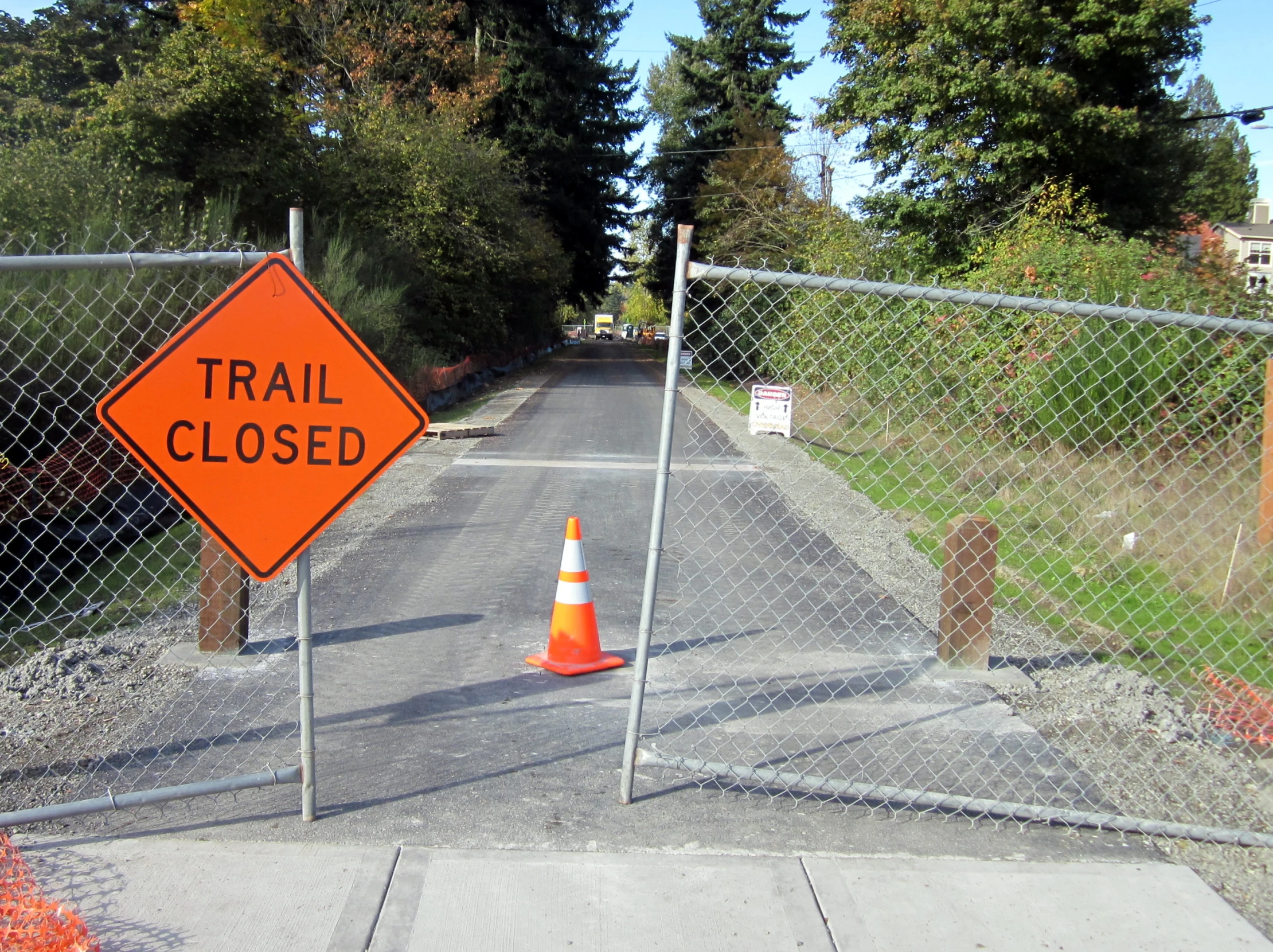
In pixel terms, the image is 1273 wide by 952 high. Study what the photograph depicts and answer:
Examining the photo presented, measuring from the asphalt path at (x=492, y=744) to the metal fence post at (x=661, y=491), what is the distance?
372 millimetres

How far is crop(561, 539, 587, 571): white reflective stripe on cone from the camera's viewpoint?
556 centimetres

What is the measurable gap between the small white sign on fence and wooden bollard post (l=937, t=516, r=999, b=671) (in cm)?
915

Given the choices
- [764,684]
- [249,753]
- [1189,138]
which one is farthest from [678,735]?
[1189,138]

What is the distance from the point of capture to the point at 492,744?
433 cm

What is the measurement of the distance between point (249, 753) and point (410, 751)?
68cm

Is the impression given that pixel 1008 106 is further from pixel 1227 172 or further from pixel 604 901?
pixel 1227 172

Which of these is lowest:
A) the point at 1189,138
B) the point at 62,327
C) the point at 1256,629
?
the point at 1256,629

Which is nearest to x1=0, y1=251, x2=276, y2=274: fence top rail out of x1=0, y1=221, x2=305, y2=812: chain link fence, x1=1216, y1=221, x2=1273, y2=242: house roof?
x1=0, y1=221, x2=305, y2=812: chain link fence

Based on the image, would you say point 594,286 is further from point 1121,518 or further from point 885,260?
point 1121,518

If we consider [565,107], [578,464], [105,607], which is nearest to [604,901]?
[105,607]

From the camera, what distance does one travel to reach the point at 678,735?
4.44m

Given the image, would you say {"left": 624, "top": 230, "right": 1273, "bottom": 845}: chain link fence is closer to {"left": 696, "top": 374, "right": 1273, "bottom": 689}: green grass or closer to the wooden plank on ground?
{"left": 696, "top": 374, "right": 1273, "bottom": 689}: green grass

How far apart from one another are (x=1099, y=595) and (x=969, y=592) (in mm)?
1348

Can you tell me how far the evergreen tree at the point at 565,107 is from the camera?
35938mm
